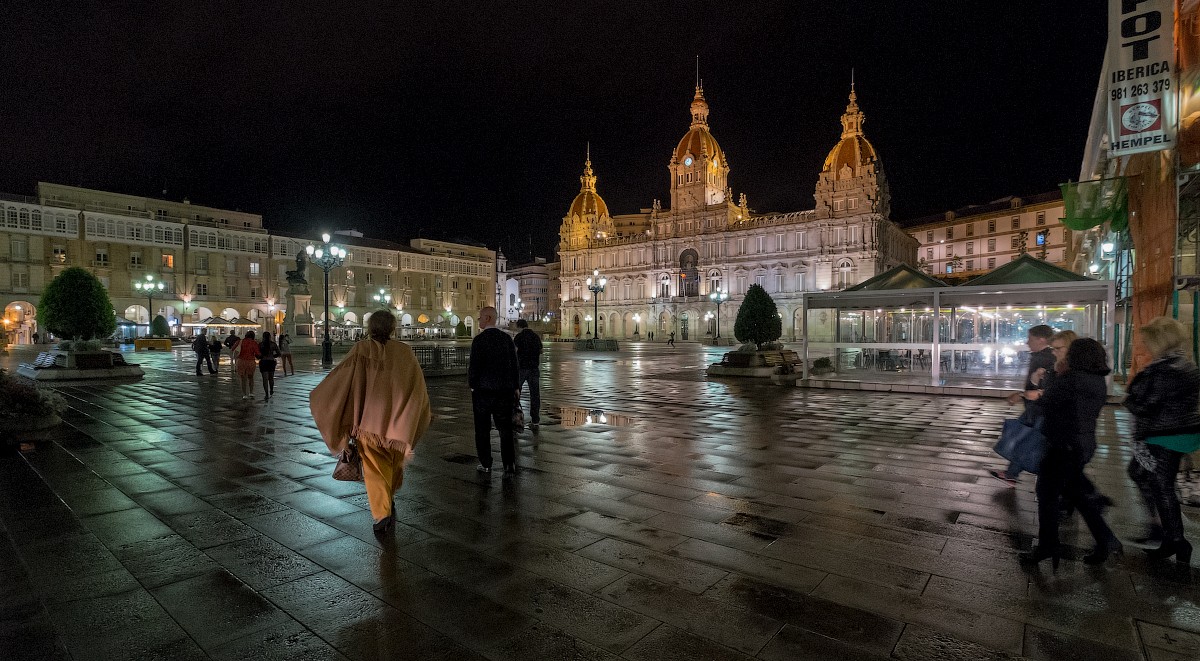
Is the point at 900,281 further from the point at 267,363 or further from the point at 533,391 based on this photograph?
the point at 267,363

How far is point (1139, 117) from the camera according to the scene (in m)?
9.73

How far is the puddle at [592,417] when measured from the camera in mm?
9078

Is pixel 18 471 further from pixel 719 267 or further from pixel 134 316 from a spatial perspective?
pixel 719 267

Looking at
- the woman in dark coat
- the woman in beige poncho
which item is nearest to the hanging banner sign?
the woman in dark coat

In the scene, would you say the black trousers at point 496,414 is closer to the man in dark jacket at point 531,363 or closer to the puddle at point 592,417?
the man in dark jacket at point 531,363

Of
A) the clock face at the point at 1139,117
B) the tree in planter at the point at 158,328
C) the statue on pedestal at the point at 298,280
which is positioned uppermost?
the clock face at the point at 1139,117

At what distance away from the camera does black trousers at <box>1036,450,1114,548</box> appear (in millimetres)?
3533

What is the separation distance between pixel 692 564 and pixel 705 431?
15.8 feet

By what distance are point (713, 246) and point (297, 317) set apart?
2144 inches

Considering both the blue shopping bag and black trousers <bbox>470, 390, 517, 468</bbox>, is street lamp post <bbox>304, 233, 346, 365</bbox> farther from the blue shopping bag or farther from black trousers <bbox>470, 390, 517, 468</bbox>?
the blue shopping bag

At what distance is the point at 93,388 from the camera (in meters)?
14.2

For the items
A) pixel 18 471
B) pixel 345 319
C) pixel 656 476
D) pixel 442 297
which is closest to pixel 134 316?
pixel 345 319

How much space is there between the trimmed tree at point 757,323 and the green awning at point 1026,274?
6149 millimetres

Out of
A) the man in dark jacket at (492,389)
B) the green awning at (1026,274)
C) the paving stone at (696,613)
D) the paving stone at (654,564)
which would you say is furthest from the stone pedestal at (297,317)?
the paving stone at (696,613)
